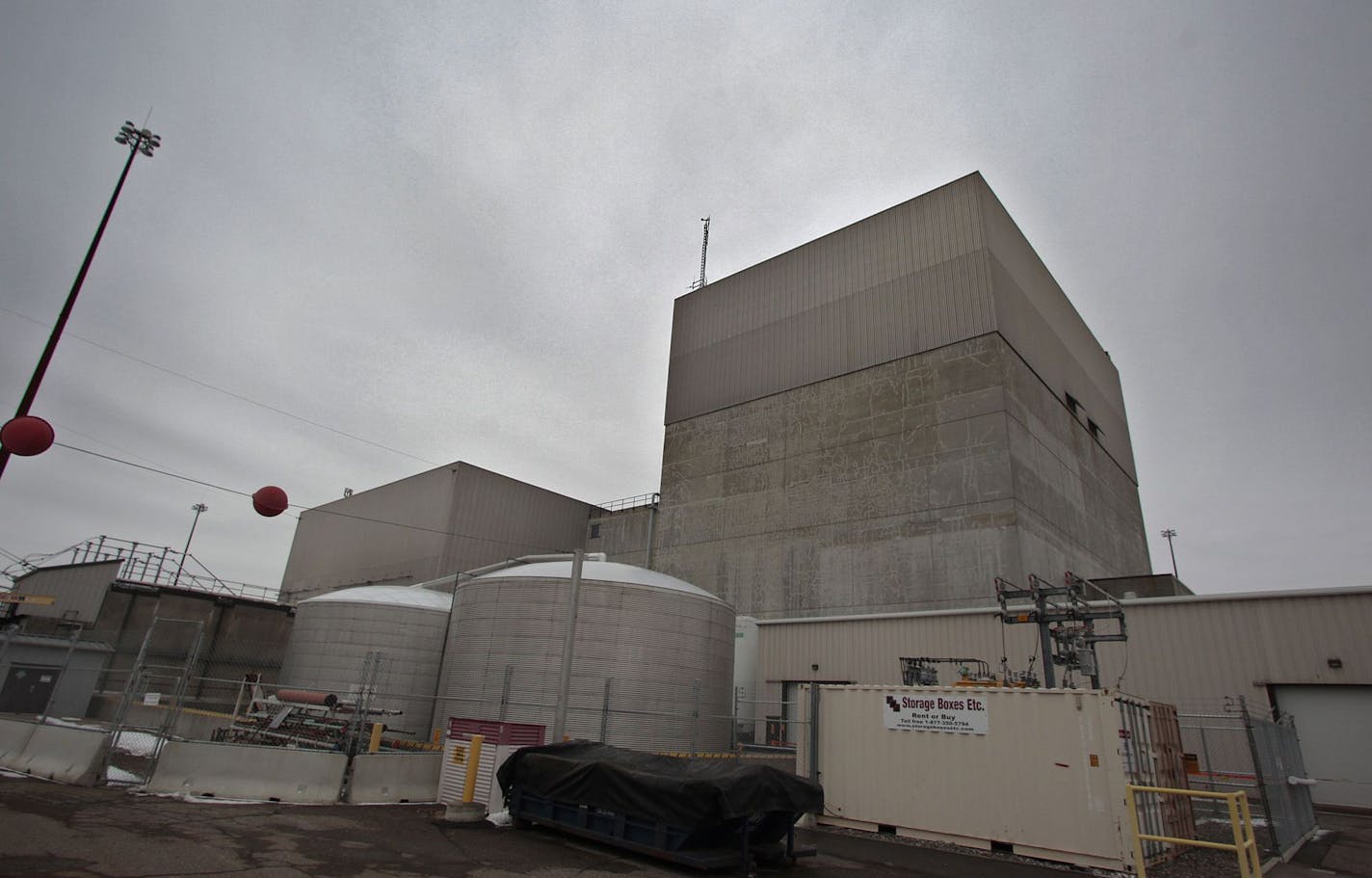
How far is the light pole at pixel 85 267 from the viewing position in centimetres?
1588

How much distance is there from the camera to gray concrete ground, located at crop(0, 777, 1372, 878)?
9.21 m

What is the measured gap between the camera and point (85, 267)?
18234mm

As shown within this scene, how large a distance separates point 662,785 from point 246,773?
961cm

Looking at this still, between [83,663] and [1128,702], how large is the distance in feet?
128

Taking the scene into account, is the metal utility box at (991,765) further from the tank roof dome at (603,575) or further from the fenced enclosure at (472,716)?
the tank roof dome at (603,575)

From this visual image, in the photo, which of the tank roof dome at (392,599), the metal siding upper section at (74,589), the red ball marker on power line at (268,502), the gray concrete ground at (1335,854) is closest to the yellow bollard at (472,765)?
the red ball marker on power line at (268,502)

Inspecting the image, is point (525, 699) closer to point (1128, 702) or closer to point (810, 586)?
point (1128, 702)

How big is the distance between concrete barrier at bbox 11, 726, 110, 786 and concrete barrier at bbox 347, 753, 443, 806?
4991mm

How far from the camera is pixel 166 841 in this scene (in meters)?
10.4

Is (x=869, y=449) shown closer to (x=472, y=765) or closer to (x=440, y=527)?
(x=472, y=765)

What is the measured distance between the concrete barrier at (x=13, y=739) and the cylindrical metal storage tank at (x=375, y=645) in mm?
10739

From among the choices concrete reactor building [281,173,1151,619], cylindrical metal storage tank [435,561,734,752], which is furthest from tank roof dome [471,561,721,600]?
concrete reactor building [281,173,1151,619]

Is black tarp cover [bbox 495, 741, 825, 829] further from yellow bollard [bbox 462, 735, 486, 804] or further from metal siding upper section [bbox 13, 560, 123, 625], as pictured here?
metal siding upper section [bbox 13, 560, 123, 625]

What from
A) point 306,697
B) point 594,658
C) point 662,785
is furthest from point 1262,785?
point 306,697
